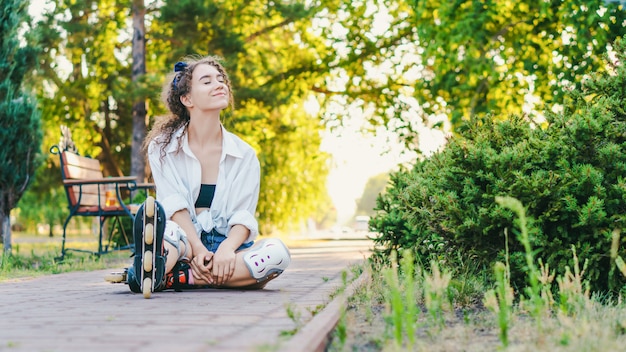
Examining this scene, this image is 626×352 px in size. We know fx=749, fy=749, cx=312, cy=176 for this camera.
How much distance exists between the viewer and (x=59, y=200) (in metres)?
29.3

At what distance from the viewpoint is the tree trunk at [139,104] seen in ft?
58.9

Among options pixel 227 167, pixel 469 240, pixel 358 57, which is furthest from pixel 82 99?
pixel 469 240

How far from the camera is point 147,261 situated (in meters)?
4.88

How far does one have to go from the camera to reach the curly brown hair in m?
5.97

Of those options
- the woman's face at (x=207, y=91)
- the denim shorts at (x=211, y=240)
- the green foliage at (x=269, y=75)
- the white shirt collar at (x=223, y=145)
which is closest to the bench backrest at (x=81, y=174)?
the green foliage at (x=269, y=75)

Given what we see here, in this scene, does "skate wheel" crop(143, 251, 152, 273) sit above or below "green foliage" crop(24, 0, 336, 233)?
below

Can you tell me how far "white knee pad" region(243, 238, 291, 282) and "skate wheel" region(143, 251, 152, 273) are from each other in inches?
29.2

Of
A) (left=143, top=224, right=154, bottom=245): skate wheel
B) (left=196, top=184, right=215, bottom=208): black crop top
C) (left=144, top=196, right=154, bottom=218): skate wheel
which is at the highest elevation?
(left=196, top=184, right=215, bottom=208): black crop top

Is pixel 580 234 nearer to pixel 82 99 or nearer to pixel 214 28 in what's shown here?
Result: pixel 214 28

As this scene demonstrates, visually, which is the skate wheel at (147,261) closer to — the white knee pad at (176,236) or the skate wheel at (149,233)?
the skate wheel at (149,233)

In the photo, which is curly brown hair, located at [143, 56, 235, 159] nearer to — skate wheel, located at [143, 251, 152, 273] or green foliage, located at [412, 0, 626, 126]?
skate wheel, located at [143, 251, 152, 273]

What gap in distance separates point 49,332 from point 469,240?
2.91m

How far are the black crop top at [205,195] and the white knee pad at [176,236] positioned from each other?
0.42 meters

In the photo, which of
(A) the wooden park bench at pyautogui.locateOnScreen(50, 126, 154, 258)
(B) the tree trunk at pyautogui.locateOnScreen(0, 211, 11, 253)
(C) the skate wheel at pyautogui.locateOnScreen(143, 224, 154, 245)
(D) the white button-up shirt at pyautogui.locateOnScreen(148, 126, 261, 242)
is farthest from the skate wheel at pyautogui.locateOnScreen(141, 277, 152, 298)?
(B) the tree trunk at pyautogui.locateOnScreen(0, 211, 11, 253)
